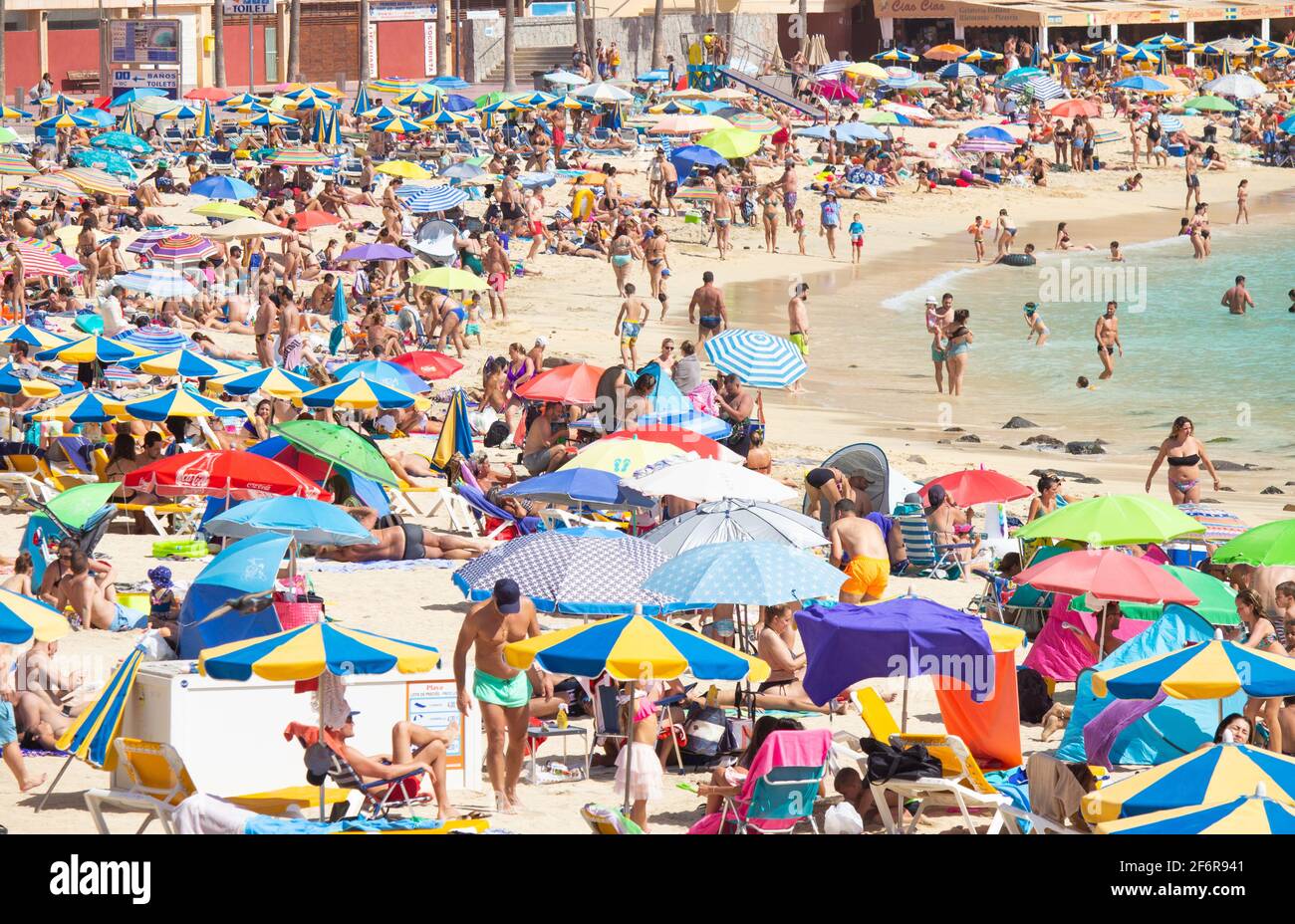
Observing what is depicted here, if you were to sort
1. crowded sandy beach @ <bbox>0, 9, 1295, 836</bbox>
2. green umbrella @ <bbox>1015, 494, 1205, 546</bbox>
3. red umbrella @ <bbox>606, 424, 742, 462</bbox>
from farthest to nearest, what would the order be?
red umbrella @ <bbox>606, 424, 742, 462</bbox>, green umbrella @ <bbox>1015, 494, 1205, 546</bbox>, crowded sandy beach @ <bbox>0, 9, 1295, 836</bbox>

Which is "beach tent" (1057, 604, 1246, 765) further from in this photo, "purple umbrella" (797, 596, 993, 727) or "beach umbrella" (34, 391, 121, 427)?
"beach umbrella" (34, 391, 121, 427)

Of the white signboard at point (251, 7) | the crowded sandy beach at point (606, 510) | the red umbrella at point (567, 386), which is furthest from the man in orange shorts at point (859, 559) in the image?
the white signboard at point (251, 7)

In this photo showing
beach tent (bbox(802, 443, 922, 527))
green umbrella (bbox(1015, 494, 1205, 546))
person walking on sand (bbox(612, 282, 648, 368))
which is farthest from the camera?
person walking on sand (bbox(612, 282, 648, 368))

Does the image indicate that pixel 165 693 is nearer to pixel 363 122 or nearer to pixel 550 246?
pixel 550 246

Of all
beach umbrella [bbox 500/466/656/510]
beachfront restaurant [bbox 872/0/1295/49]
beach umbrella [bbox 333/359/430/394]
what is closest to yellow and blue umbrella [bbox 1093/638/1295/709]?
beach umbrella [bbox 500/466/656/510]

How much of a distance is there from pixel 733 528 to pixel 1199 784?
5.04 m

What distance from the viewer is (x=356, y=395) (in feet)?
49.8

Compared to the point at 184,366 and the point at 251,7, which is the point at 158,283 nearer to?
the point at 184,366

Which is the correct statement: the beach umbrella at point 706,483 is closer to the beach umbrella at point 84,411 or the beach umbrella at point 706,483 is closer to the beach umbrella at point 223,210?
the beach umbrella at point 84,411

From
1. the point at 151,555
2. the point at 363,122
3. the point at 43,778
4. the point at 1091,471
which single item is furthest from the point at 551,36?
the point at 43,778

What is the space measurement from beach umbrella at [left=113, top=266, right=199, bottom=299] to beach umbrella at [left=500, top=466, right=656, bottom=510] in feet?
31.9

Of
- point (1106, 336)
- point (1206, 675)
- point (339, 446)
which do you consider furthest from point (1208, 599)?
point (1106, 336)

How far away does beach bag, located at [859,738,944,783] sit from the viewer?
7957mm

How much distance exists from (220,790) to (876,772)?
9.28ft
